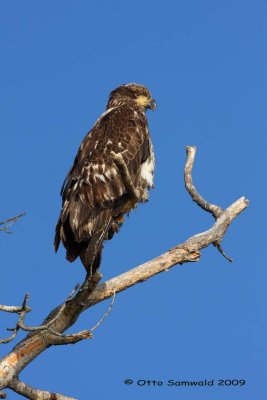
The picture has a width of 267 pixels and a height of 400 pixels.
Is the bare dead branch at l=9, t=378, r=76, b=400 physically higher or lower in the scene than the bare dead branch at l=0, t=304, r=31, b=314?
lower

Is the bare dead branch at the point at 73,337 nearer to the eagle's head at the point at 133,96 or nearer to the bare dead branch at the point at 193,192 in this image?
the bare dead branch at the point at 193,192

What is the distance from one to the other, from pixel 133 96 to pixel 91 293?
394 cm

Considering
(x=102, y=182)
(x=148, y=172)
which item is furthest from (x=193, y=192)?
(x=102, y=182)

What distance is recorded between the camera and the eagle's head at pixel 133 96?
9.97 meters

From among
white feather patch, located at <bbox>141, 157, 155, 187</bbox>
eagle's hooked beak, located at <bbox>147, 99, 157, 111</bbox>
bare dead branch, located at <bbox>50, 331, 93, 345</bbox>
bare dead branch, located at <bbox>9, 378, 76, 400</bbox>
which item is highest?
eagle's hooked beak, located at <bbox>147, 99, 157, 111</bbox>

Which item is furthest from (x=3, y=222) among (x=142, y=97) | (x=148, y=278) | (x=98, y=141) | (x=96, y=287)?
(x=142, y=97)

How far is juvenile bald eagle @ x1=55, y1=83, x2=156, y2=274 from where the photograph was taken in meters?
7.81

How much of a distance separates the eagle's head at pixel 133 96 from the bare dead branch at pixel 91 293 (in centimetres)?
225

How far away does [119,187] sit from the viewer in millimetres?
8258

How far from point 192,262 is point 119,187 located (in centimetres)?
124

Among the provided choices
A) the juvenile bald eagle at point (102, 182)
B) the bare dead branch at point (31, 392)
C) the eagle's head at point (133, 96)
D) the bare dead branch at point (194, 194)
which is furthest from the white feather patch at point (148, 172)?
the bare dead branch at point (31, 392)

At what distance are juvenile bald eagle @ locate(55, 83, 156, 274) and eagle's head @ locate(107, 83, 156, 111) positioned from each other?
0.55m

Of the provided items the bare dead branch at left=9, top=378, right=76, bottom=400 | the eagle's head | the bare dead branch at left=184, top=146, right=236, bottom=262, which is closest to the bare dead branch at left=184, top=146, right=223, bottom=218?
the bare dead branch at left=184, top=146, right=236, bottom=262

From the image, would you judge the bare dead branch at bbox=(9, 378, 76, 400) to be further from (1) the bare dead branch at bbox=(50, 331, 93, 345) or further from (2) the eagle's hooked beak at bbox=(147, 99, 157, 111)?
(2) the eagle's hooked beak at bbox=(147, 99, 157, 111)
